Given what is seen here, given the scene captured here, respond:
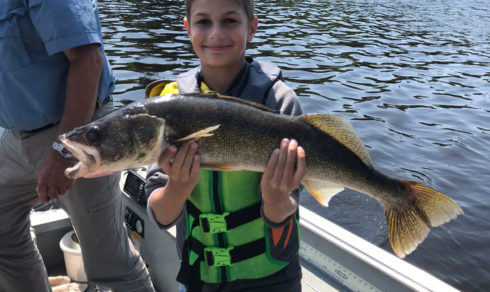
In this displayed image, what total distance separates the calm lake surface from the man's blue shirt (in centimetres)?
439

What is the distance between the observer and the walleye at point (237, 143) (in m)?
2.07

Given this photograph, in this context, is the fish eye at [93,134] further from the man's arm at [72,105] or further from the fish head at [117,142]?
the man's arm at [72,105]

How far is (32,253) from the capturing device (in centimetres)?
323

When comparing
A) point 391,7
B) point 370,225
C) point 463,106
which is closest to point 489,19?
point 391,7

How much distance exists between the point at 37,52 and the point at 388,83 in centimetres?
1037

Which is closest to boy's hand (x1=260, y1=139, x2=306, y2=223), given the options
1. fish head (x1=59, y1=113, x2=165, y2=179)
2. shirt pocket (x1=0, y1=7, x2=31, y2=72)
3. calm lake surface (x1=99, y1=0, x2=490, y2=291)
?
fish head (x1=59, y1=113, x2=165, y2=179)

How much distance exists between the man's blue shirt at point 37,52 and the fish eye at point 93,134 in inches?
31.4

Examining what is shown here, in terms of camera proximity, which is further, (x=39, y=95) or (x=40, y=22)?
(x=39, y=95)

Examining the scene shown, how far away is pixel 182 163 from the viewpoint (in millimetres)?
2131

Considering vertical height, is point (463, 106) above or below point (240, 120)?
below

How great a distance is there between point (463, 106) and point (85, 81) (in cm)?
977

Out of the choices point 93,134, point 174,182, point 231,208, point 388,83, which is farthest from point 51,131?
point 388,83

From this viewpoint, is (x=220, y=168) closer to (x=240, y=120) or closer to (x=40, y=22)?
(x=240, y=120)

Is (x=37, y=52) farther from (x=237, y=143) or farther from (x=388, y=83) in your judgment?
(x=388, y=83)
